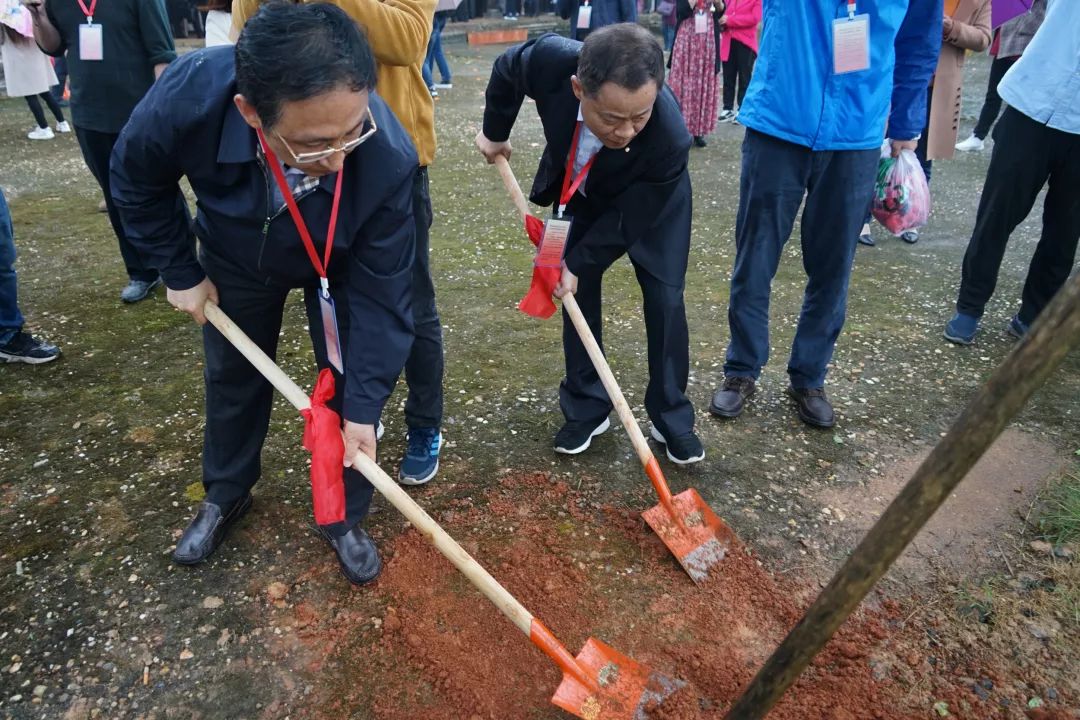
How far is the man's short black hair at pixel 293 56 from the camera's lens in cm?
152

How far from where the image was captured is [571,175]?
258cm

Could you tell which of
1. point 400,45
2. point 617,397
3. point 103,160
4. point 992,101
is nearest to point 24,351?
point 103,160

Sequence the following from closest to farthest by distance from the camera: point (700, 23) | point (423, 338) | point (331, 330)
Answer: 1. point (331, 330)
2. point (423, 338)
3. point (700, 23)

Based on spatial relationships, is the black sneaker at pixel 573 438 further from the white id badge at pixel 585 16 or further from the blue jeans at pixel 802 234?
the white id badge at pixel 585 16

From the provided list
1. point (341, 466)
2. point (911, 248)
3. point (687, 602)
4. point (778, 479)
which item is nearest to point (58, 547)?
point (341, 466)

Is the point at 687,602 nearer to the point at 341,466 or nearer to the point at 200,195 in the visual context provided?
the point at 341,466

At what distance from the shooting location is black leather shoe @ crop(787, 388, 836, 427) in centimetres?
322

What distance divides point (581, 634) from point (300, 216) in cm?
145

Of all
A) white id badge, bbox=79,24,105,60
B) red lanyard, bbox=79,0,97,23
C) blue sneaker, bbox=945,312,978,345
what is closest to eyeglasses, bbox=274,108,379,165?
white id badge, bbox=79,24,105,60

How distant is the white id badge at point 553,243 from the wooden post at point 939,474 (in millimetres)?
1505

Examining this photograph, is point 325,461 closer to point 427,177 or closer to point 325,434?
point 325,434

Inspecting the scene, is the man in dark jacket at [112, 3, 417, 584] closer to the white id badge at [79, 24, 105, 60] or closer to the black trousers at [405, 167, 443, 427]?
the black trousers at [405, 167, 443, 427]

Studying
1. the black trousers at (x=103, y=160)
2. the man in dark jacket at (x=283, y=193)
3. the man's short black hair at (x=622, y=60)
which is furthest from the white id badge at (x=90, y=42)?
the man's short black hair at (x=622, y=60)

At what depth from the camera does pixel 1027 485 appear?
9.52ft
